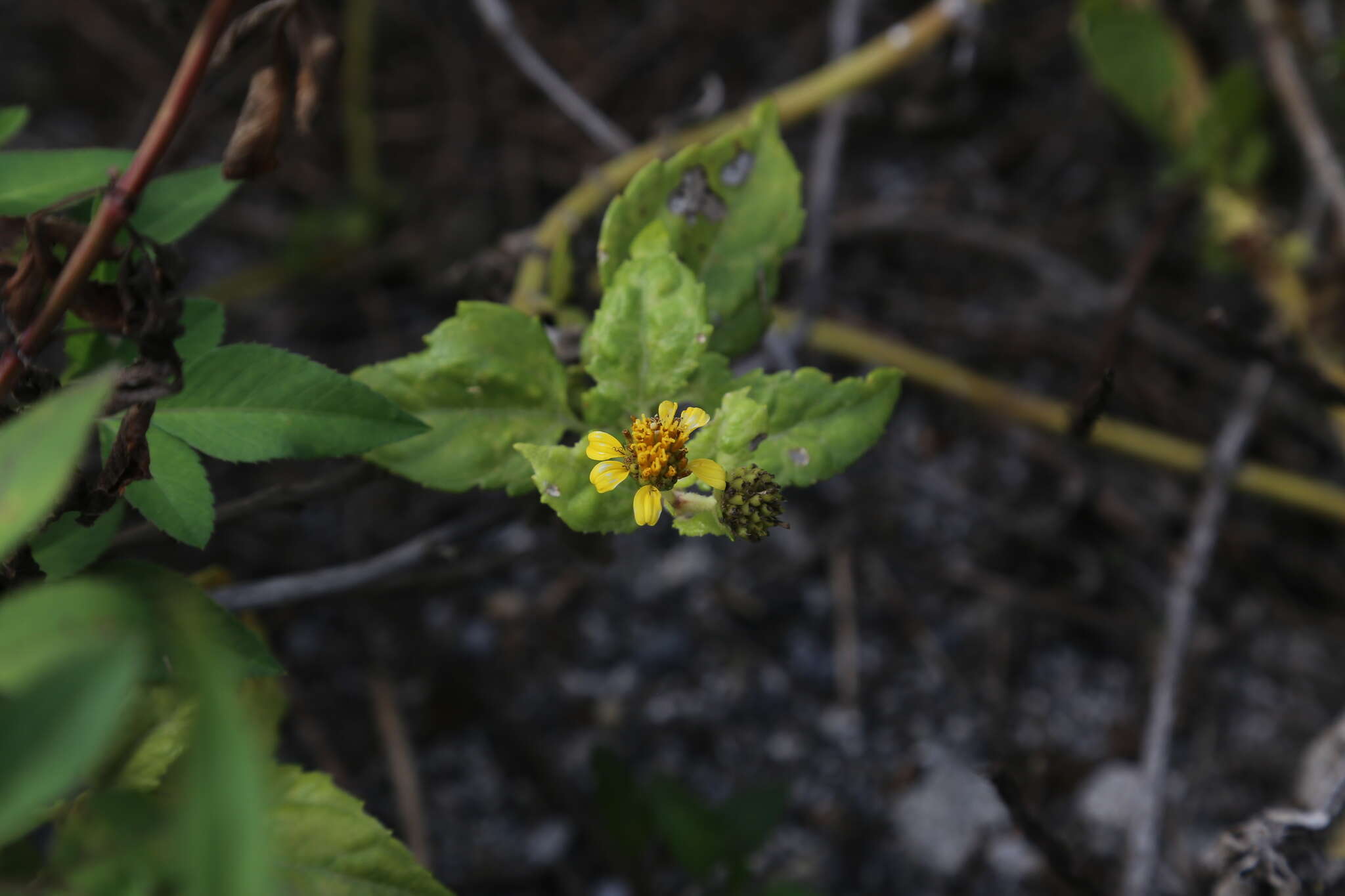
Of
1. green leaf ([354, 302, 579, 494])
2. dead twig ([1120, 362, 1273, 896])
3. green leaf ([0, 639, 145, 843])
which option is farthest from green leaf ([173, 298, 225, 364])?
dead twig ([1120, 362, 1273, 896])

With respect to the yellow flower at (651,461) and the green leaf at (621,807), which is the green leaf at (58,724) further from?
the green leaf at (621,807)

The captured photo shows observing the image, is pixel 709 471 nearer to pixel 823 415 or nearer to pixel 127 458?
pixel 823 415

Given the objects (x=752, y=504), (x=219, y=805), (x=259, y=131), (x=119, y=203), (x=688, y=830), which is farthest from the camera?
(x=688, y=830)

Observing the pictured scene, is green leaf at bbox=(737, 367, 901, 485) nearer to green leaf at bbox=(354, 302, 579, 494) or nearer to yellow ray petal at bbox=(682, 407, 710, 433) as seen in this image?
yellow ray petal at bbox=(682, 407, 710, 433)

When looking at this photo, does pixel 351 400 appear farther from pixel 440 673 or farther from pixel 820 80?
pixel 820 80

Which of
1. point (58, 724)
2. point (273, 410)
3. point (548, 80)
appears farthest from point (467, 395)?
point (548, 80)

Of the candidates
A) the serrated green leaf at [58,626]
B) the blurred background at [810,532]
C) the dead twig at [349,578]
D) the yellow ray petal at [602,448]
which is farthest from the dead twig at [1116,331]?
the serrated green leaf at [58,626]

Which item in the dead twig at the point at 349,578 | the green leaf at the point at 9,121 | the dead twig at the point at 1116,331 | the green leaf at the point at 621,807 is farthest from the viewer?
the green leaf at the point at 621,807
